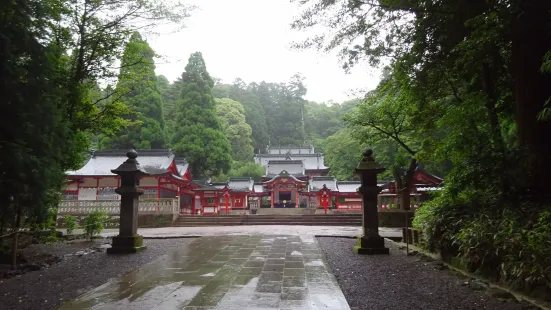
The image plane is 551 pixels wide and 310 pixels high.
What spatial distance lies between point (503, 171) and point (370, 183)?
9.20 feet

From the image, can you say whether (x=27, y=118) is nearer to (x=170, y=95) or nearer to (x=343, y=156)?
(x=343, y=156)

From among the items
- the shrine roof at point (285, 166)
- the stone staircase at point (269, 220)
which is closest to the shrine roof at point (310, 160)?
the shrine roof at point (285, 166)

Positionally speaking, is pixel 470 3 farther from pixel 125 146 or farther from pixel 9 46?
pixel 125 146

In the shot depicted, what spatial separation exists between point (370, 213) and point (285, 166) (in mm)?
32681

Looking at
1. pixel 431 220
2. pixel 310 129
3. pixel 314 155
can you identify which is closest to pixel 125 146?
pixel 314 155

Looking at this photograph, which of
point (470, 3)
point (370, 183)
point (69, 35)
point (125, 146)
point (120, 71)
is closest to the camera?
point (470, 3)

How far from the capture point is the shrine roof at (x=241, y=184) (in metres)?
30.5

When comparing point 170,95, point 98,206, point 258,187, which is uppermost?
point 170,95

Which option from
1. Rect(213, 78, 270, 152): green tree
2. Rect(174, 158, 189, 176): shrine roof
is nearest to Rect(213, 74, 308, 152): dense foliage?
Rect(213, 78, 270, 152): green tree

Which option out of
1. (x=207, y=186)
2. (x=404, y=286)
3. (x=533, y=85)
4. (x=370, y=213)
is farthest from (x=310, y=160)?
(x=404, y=286)

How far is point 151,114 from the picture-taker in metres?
32.8

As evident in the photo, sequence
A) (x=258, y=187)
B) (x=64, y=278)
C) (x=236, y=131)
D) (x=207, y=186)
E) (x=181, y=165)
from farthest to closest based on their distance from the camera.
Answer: (x=236, y=131) → (x=258, y=187) → (x=181, y=165) → (x=207, y=186) → (x=64, y=278)

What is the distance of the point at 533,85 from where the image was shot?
604 cm

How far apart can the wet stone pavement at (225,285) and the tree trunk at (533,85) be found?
3971 millimetres
